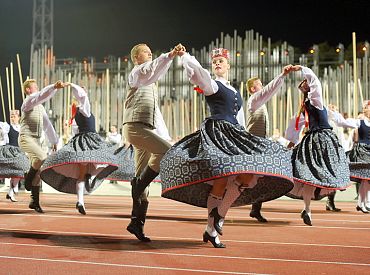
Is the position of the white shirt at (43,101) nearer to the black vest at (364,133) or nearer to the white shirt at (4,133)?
the white shirt at (4,133)

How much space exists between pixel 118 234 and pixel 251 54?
10.6m

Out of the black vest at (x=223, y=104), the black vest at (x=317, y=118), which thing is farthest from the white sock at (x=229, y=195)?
the black vest at (x=317, y=118)

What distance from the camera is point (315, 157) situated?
192 inches

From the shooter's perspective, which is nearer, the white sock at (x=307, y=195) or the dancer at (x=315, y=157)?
the dancer at (x=315, y=157)

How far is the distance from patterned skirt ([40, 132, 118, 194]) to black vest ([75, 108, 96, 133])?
0.19ft

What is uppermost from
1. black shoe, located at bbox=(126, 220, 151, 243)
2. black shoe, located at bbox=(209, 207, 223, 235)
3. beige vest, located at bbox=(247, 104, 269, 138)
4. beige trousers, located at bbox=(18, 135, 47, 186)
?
beige vest, located at bbox=(247, 104, 269, 138)

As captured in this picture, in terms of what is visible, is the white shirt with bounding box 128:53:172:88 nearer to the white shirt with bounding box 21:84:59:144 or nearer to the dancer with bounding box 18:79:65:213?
the white shirt with bounding box 21:84:59:144

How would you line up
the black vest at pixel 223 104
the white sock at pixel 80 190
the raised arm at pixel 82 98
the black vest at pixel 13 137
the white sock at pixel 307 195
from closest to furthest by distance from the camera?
the black vest at pixel 223 104, the white sock at pixel 307 195, the raised arm at pixel 82 98, the white sock at pixel 80 190, the black vest at pixel 13 137

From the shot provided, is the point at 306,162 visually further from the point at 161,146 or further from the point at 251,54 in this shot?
the point at 251,54

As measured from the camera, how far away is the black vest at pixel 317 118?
4961 millimetres

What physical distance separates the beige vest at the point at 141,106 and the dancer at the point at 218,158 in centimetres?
41

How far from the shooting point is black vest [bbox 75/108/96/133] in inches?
236

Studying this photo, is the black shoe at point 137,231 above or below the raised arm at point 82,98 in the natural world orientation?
below

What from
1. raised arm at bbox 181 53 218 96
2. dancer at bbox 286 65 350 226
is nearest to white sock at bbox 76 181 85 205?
dancer at bbox 286 65 350 226
